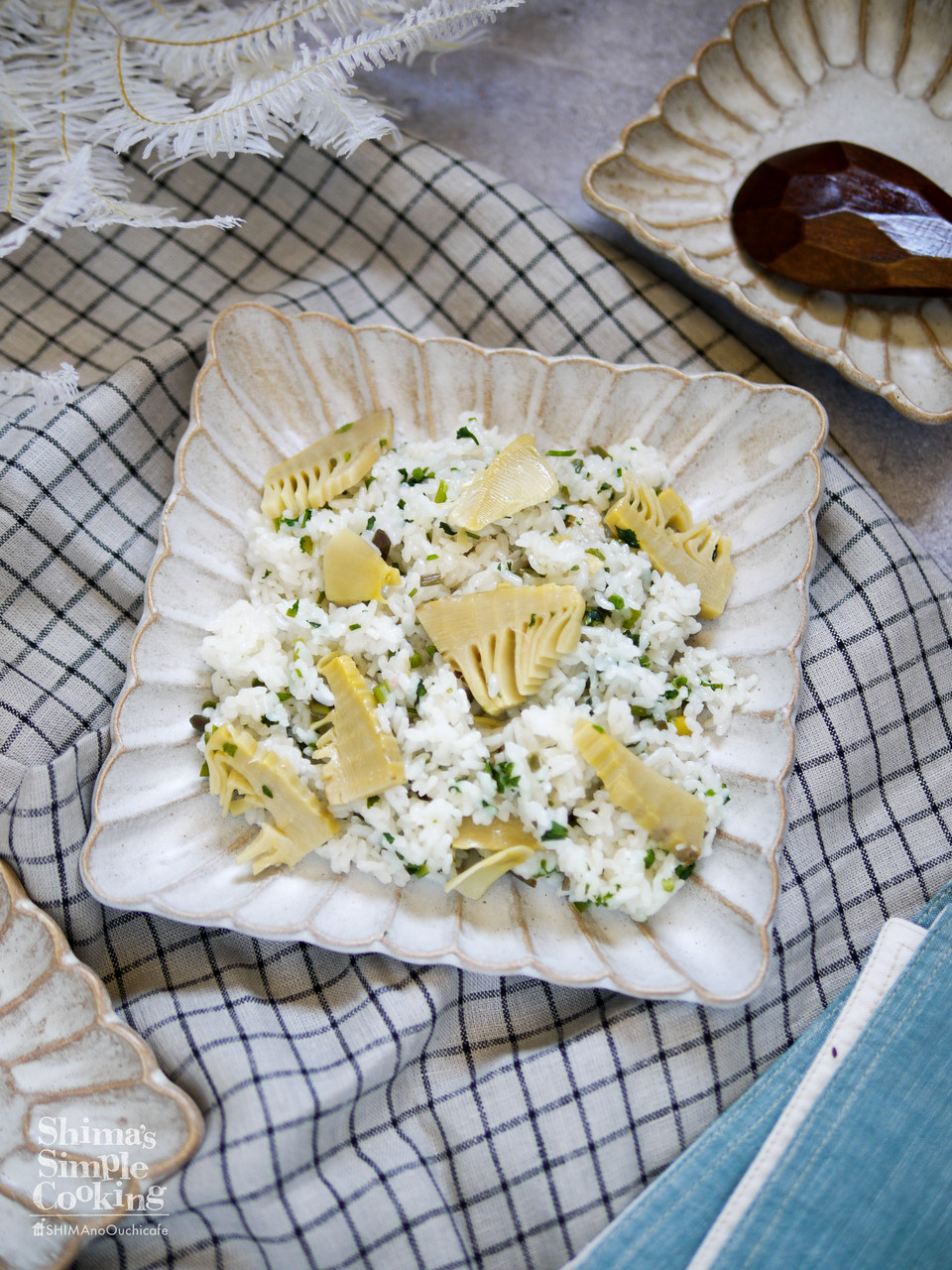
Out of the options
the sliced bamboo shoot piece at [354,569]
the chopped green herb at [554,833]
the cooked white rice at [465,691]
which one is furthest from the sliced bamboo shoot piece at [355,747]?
the chopped green herb at [554,833]

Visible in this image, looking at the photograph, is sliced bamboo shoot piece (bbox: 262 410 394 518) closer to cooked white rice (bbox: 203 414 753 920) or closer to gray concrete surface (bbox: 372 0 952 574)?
cooked white rice (bbox: 203 414 753 920)

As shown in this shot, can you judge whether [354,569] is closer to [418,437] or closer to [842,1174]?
[418,437]

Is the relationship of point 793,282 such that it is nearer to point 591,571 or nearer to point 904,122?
point 904,122

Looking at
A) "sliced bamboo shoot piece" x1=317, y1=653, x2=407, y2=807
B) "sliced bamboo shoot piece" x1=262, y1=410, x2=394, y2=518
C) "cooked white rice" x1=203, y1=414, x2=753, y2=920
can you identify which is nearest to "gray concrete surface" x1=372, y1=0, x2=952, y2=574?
"sliced bamboo shoot piece" x1=262, y1=410, x2=394, y2=518

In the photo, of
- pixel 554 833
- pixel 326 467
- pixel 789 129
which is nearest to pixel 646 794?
pixel 554 833

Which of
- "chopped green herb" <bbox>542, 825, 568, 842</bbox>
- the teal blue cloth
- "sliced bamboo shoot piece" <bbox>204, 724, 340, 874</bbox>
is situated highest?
"chopped green herb" <bbox>542, 825, 568, 842</bbox>

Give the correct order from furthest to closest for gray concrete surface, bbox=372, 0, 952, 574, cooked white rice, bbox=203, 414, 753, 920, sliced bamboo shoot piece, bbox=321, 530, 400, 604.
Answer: gray concrete surface, bbox=372, 0, 952, 574 → sliced bamboo shoot piece, bbox=321, 530, 400, 604 → cooked white rice, bbox=203, 414, 753, 920
